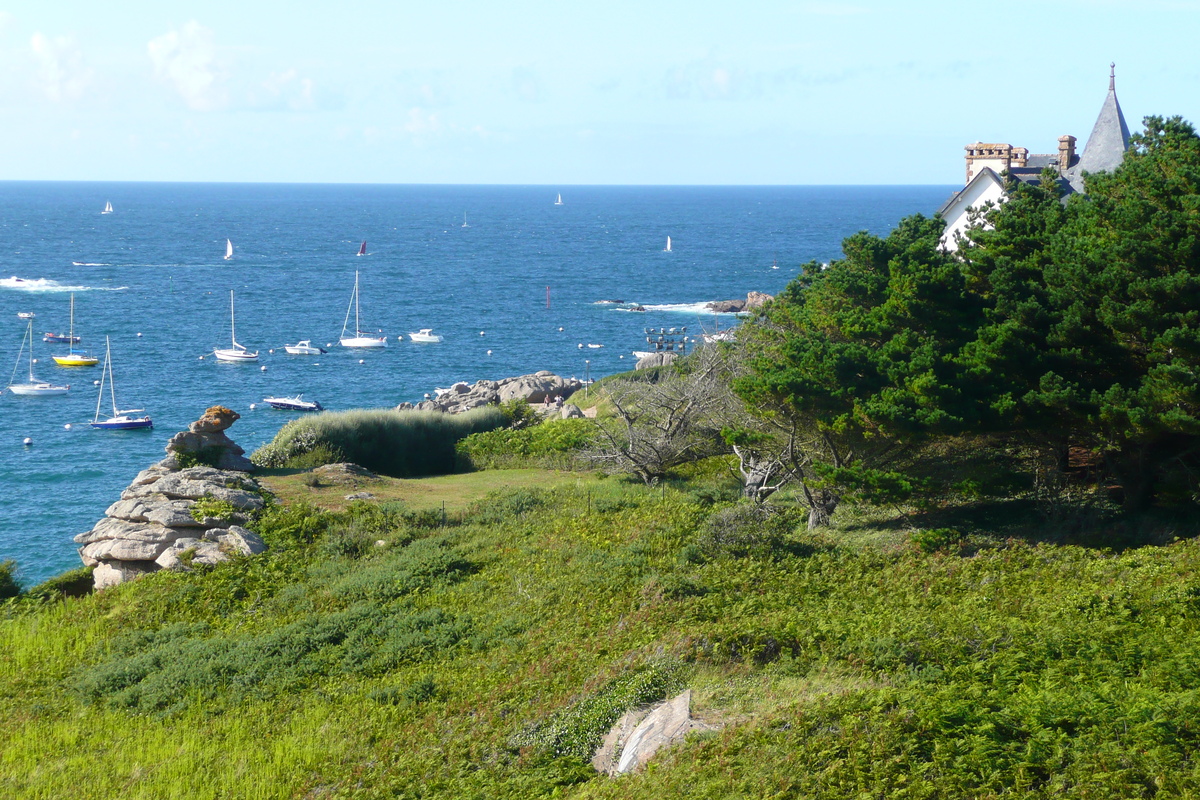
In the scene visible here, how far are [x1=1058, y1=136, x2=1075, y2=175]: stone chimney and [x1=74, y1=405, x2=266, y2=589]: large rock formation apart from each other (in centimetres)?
3032

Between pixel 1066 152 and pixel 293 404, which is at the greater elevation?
pixel 1066 152

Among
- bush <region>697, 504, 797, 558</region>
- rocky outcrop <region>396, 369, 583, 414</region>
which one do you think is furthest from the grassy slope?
rocky outcrop <region>396, 369, 583, 414</region>

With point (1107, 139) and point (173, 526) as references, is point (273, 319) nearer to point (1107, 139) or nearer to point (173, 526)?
point (173, 526)

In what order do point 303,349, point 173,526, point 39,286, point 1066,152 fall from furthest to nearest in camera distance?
1. point 39,286
2. point 303,349
3. point 1066,152
4. point 173,526

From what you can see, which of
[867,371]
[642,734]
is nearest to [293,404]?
[867,371]

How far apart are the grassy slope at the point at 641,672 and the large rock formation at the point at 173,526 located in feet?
3.42

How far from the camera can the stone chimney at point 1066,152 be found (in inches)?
1480

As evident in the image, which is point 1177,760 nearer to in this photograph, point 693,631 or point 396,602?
point 693,631

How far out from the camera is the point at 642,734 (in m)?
12.2

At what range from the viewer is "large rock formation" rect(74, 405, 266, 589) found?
22.4 metres

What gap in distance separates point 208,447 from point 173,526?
5.02 meters

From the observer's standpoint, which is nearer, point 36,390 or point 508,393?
point 508,393

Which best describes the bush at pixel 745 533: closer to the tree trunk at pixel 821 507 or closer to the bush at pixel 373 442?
the tree trunk at pixel 821 507

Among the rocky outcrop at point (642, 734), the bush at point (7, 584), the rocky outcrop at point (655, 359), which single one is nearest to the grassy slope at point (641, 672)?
the rocky outcrop at point (642, 734)
